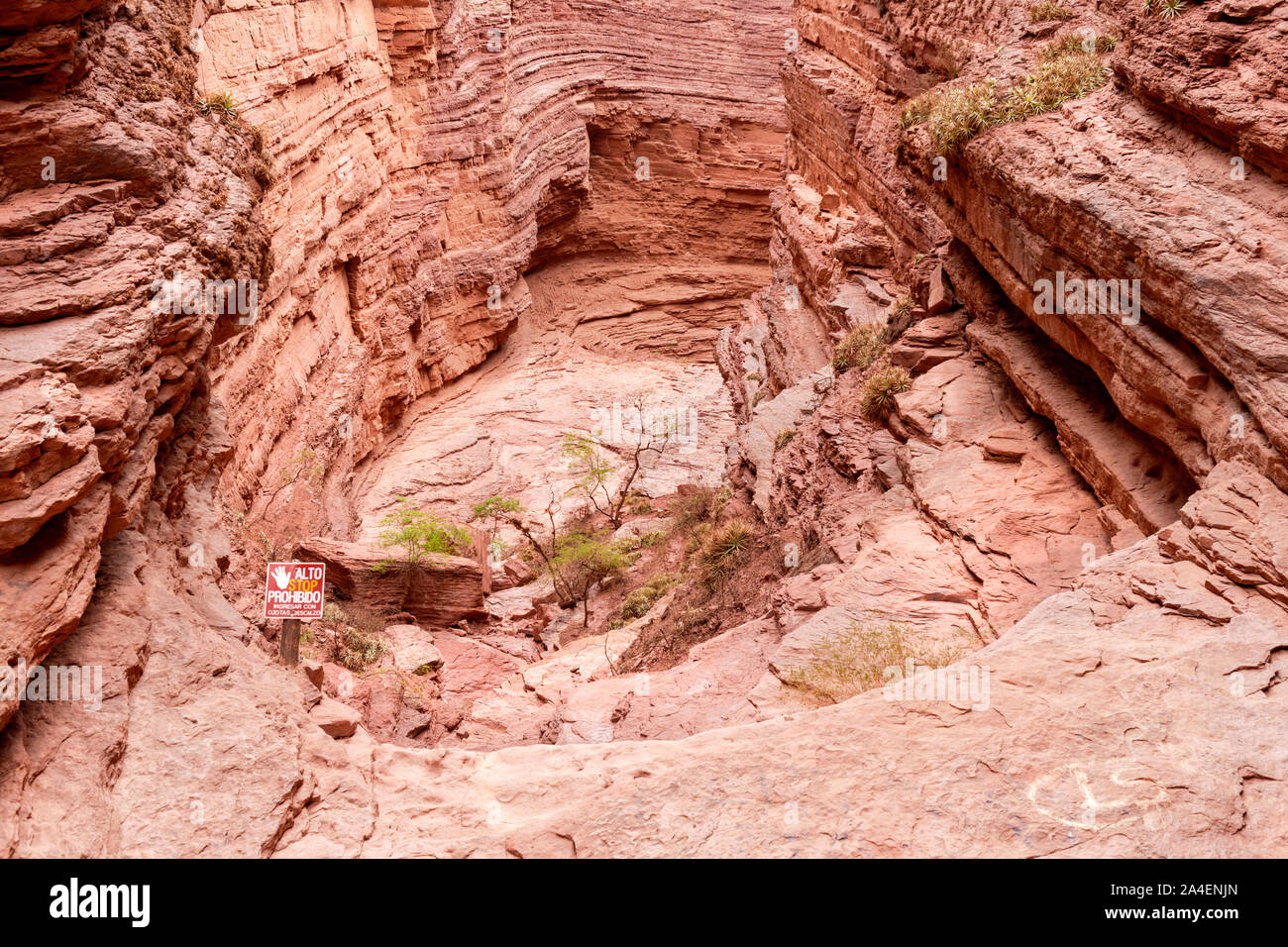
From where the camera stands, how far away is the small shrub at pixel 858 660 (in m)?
7.32

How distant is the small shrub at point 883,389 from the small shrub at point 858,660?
394 centimetres

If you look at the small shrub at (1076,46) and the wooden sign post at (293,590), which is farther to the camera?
the small shrub at (1076,46)

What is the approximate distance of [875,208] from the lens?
16.4 m

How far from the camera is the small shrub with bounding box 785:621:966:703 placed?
7.32 metres

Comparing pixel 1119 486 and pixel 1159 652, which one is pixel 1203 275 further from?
pixel 1159 652

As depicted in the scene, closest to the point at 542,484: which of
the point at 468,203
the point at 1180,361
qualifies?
the point at 468,203

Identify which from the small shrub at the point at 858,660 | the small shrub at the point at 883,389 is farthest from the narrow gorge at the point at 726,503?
the small shrub at the point at 883,389

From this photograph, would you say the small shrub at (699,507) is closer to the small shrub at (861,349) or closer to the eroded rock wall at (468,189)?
the small shrub at (861,349)

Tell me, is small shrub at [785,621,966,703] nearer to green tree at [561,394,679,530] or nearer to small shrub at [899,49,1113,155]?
small shrub at [899,49,1113,155]

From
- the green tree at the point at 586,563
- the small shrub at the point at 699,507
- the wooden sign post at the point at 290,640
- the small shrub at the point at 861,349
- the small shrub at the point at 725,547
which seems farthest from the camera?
the green tree at the point at 586,563

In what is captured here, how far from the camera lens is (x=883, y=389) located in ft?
37.3

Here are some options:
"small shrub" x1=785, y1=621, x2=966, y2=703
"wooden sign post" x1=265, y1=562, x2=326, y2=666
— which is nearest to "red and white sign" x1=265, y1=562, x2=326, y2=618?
"wooden sign post" x1=265, y1=562, x2=326, y2=666

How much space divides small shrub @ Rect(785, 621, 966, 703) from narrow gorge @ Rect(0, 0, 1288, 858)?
0.04 meters

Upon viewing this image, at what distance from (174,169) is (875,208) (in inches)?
469
